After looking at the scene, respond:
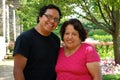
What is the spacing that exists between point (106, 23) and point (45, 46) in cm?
998

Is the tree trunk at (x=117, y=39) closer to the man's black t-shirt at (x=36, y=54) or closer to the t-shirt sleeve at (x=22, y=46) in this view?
the man's black t-shirt at (x=36, y=54)

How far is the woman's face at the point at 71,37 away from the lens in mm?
3695

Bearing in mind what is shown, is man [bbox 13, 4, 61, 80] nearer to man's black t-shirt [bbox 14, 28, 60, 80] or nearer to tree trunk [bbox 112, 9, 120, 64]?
man's black t-shirt [bbox 14, 28, 60, 80]

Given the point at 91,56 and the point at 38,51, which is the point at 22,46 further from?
the point at 91,56

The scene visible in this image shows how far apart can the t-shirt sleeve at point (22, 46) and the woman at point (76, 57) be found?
1.24 feet

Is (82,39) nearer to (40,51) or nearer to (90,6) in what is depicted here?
(40,51)

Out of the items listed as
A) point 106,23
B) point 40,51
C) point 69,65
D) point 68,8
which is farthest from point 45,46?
point 106,23

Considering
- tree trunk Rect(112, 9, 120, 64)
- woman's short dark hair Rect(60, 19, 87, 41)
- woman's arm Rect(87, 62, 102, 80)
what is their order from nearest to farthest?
woman's arm Rect(87, 62, 102, 80), woman's short dark hair Rect(60, 19, 87, 41), tree trunk Rect(112, 9, 120, 64)

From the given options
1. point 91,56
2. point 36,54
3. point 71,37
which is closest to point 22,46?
point 36,54

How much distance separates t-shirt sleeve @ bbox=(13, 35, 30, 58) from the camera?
3579 millimetres

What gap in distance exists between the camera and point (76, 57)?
367 centimetres

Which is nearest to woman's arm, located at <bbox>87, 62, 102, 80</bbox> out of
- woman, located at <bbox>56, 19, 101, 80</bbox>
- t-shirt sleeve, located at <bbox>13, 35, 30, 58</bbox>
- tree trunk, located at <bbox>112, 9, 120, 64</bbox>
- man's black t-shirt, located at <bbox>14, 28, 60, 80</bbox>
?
woman, located at <bbox>56, 19, 101, 80</bbox>

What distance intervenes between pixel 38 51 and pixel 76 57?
15.4 inches

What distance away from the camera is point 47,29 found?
373cm
